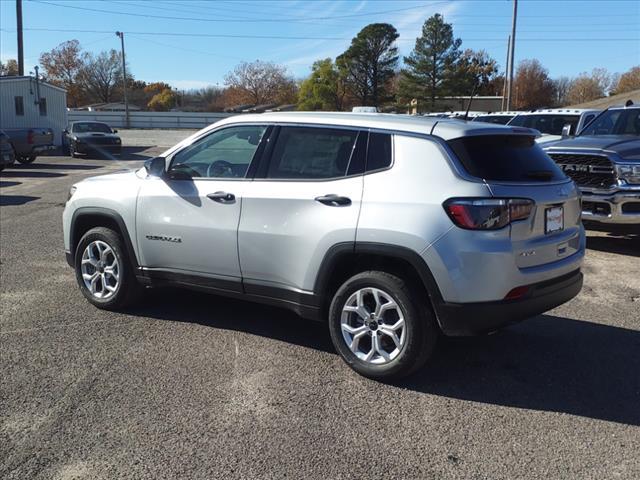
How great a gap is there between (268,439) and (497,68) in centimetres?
7997

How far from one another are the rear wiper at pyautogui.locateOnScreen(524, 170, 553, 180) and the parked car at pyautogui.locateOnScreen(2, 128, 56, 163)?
20.8m

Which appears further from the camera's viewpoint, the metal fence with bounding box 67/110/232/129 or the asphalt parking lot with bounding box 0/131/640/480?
the metal fence with bounding box 67/110/232/129

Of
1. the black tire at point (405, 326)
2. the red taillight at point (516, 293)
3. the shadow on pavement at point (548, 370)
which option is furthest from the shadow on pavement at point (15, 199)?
the red taillight at point (516, 293)

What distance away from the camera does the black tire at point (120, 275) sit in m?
5.29

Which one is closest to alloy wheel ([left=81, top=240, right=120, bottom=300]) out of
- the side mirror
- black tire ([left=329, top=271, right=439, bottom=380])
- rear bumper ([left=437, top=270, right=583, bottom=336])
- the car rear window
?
the side mirror

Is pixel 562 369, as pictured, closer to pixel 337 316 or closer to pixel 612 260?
pixel 337 316

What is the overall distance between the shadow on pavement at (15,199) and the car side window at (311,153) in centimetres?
1009

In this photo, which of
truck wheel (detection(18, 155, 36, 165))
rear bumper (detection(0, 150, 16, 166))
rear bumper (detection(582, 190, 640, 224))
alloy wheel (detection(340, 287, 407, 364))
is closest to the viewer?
alloy wheel (detection(340, 287, 407, 364))

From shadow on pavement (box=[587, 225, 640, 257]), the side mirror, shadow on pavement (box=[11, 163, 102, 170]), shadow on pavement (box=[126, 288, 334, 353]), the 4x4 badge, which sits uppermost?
the side mirror

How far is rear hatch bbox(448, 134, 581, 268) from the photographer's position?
3752 millimetres

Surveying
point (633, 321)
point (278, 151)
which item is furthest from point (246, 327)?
point (633, 321)

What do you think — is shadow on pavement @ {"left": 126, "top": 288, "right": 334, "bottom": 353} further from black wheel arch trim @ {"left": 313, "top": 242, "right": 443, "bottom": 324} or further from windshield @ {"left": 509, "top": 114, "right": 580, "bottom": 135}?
windshield @ {"left": 509, "top": 114, "right": 580, "bottom": 135}

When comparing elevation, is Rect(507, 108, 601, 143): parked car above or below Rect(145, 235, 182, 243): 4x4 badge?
above

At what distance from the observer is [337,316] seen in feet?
13.7
